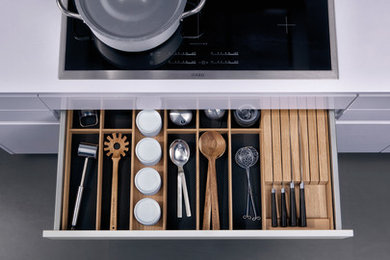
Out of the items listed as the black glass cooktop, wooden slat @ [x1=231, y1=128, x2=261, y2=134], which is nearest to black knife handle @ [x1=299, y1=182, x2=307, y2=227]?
wooden slat @ [x1=231, y1=128, x2=261, y2=134]

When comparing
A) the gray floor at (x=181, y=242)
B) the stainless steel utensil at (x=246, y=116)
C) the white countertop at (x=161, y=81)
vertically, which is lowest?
the gray floor at (x=181, y=242)

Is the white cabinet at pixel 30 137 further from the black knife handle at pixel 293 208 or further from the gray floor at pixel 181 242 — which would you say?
the black knife handle at pixel 293 208

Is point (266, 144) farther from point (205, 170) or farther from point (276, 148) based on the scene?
point (205, 170)

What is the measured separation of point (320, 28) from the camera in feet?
3.83

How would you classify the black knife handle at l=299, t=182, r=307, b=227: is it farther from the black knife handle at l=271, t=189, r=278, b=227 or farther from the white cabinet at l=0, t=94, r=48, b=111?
the white cabinet at l=0, t=94, r=48, b=111

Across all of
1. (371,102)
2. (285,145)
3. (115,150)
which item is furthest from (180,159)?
(371,102)

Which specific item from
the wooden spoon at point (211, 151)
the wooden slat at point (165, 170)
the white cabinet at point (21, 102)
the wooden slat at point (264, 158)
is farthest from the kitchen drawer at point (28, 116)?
the wooden slat at point (264, 158)

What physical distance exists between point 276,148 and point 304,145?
0.25 ft

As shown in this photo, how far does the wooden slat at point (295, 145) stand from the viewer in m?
1.20

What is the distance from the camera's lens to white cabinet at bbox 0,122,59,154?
4.47ft

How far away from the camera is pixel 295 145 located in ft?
4.00

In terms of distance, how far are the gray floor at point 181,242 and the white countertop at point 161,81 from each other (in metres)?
0.69

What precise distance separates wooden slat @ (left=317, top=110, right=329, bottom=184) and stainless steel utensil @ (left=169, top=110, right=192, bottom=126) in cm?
37

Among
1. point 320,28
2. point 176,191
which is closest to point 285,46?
point 320,28
